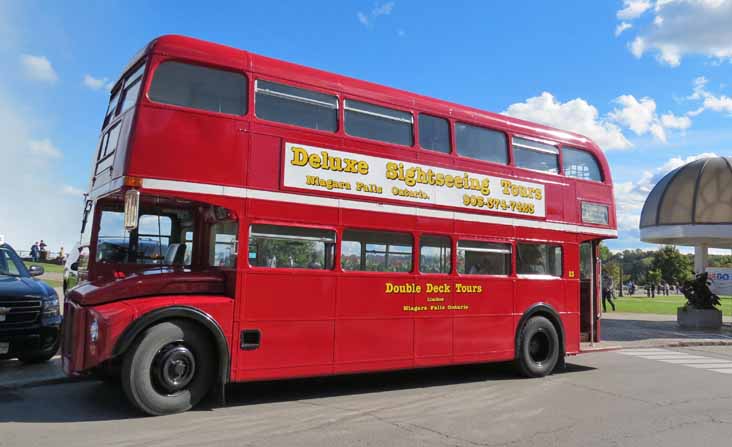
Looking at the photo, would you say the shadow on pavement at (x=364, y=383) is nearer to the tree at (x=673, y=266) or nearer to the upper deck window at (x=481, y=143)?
the upper deck window at (x=481, y=143)

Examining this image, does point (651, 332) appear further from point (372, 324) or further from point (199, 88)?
point (199, 88)

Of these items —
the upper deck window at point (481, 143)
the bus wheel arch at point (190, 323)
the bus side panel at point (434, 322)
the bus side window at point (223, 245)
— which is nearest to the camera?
the bus wheel arch at point (190, 323)

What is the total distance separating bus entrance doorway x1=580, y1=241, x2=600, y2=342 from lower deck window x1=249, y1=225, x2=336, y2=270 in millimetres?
5666

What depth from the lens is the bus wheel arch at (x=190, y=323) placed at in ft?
21.2

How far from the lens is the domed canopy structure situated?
83.3ft

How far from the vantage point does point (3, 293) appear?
899 cm

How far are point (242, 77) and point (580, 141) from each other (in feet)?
22.3

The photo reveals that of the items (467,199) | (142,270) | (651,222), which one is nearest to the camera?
(142,270)

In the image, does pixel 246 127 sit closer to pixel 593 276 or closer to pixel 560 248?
pixel 560 248

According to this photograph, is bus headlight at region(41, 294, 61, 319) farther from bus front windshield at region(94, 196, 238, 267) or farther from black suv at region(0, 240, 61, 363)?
bus front windshield at region(94, 196, 238, 267)

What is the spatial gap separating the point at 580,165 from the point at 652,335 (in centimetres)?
925

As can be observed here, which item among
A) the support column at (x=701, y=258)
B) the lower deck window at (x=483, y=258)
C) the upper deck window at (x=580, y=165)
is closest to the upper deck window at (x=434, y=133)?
the lower deck window at (x=483, y=258)

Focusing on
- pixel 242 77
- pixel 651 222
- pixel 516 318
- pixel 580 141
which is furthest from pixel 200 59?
pixel 651 222

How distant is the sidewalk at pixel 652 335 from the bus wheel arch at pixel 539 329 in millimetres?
1441
